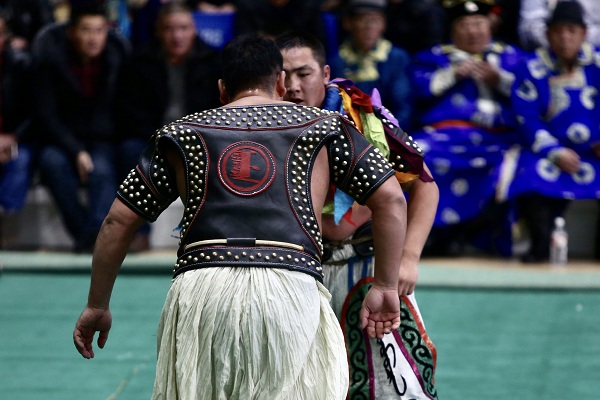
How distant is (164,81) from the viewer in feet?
31.5

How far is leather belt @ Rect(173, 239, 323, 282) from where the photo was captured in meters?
3.30

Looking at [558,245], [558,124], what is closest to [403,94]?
[558,124]

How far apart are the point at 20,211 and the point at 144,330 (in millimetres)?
3391

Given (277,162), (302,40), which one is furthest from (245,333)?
(302,40)

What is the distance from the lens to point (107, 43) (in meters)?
9.80

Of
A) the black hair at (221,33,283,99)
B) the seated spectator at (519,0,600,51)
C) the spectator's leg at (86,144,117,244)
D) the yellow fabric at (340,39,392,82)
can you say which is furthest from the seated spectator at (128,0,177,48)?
the black hair at (221,33,283,99)

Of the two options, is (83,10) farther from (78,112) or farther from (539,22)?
(539,22)

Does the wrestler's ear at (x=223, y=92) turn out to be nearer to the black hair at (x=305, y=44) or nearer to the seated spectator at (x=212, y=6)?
the black hair at (x=305, y=44)

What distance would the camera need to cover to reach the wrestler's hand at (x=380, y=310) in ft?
11.6

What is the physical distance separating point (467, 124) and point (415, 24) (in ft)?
3.42

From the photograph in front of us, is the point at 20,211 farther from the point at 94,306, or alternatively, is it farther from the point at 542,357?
the point at 94,306

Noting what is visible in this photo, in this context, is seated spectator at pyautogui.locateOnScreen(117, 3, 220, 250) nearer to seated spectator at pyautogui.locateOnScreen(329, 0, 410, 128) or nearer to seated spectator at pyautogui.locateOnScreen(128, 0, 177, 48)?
seated spectator at pyautogui.locateOnScreen(128, 0, 177, 48)

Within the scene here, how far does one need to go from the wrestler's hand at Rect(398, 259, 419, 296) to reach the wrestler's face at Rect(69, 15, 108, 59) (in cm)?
615

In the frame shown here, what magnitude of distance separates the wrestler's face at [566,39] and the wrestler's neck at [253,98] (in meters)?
5.87
